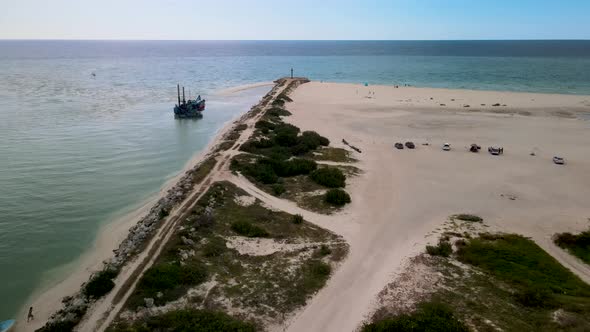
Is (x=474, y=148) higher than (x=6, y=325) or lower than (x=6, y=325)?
higher

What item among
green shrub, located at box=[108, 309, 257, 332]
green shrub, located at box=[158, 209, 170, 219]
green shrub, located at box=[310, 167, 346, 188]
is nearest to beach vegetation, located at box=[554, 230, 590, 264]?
green shrub, located at box=[310, 167, 346, 188]

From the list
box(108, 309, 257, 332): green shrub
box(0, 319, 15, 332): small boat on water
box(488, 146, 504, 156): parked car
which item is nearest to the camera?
box(108, 309, 257, 332): green shrub

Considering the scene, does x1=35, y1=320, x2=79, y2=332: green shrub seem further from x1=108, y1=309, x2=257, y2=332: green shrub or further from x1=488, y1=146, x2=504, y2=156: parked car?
x1=488, y1=146, x2=504, y2=156: parked car

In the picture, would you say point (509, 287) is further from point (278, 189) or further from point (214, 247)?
point (278, 189)

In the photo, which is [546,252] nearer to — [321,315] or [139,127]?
[321,315]

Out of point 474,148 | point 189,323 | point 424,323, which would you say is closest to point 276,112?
point 474,148

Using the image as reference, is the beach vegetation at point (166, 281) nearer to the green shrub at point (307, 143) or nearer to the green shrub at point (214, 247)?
the green shrub at point (214, 247)
